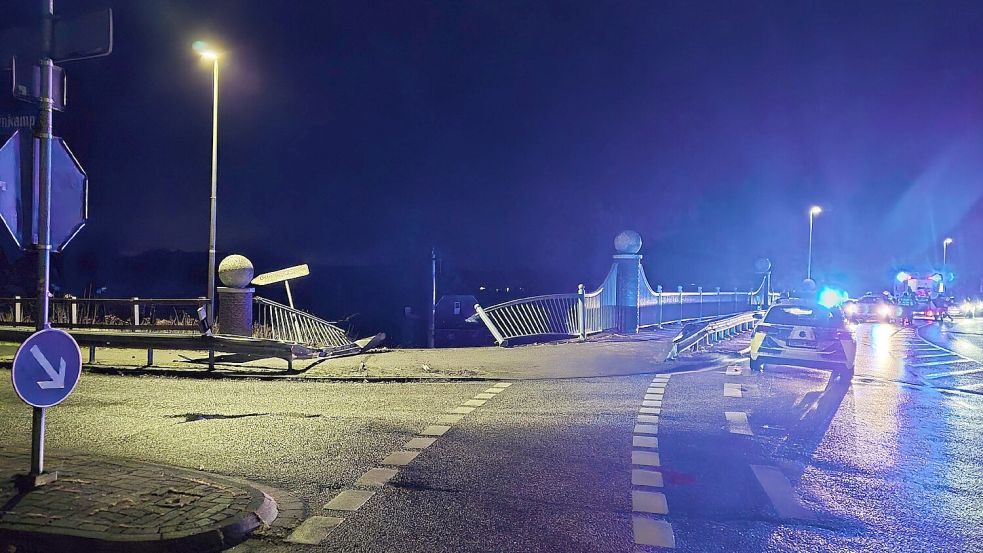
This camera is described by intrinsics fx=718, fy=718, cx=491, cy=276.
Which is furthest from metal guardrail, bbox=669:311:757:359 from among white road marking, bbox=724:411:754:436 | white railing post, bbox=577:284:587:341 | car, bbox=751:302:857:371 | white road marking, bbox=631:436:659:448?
white road marking, bbox=631:436:659:448

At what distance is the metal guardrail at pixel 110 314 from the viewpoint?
17.8 meters

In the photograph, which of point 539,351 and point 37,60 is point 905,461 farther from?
point 539,351

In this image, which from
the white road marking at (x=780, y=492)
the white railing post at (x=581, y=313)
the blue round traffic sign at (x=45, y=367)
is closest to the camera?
the blue round traffic sign at (x=45, y=367)

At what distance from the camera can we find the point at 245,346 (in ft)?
45.5

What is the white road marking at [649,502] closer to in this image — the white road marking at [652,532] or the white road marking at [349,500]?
the white road marking at [652,532]

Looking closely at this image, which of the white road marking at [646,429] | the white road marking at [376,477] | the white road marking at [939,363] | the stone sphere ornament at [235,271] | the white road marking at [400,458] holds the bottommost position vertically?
the white road marking at [939,363]

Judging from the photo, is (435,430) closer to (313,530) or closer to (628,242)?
(313,530)

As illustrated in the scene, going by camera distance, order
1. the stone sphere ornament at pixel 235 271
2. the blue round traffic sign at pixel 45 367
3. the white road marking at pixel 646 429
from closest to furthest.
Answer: the blue round traffic sign at pixel 45 367 → the white road marking at pixel 646 429 → the stone sphere ornament at pixel 235 271

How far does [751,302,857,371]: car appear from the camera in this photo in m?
13.2

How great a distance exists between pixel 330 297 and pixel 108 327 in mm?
22366

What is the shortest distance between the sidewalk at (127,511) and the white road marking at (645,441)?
408cm

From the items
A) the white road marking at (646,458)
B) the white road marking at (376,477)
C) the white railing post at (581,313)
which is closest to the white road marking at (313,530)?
the white road marking at (376,477)

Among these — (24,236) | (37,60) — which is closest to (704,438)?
(24,236)

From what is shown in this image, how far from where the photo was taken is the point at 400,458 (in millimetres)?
7293
